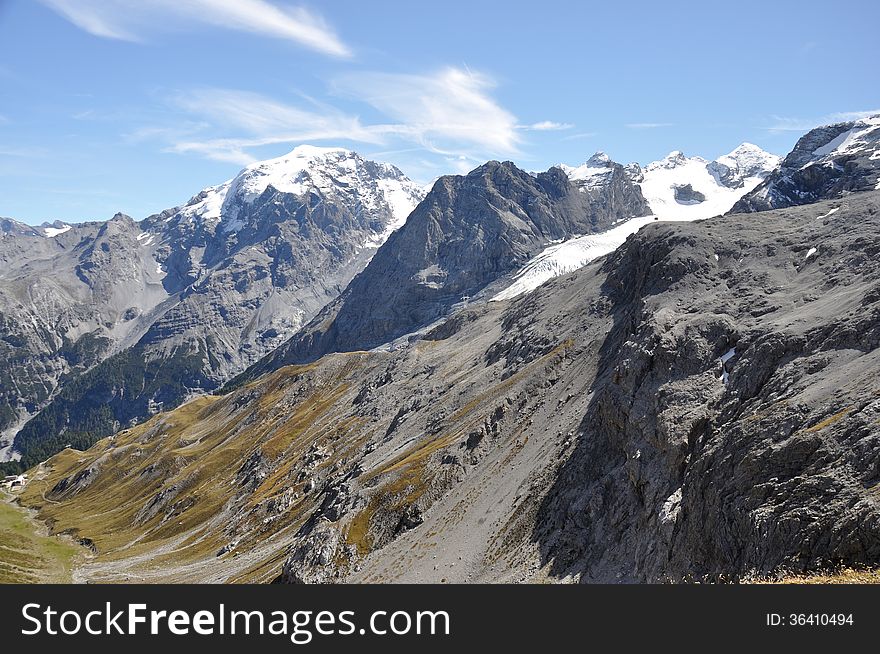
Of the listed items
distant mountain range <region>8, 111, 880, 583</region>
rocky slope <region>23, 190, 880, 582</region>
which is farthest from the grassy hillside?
distant mountain range <region>8, 111, 880, 583</region>

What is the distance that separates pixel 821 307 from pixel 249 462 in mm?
127146

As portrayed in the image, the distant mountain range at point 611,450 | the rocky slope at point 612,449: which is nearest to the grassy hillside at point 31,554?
the rocky slope at point 612,449

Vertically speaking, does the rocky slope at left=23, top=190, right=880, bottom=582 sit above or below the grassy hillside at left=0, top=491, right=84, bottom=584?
above

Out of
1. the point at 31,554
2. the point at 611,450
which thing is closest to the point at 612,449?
the point at 611,450

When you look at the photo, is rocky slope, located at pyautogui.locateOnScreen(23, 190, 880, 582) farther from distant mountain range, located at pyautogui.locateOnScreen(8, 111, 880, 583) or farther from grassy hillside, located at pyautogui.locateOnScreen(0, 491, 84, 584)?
grassy hillside, located at pyautogui.locateOnScreen(0, 491, 84, 584)

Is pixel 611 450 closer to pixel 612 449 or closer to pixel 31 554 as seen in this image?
pixel 612 449

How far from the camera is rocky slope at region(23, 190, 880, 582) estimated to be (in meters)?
39.4

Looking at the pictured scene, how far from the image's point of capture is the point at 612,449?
6381 centimetres

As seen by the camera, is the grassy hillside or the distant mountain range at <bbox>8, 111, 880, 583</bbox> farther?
the grassy hillside

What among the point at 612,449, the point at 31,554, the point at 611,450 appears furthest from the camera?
the point at 31,554

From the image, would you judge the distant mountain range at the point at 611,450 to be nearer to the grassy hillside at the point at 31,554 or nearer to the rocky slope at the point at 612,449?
the rocky slope at the point at 612,449

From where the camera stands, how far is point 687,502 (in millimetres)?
45562

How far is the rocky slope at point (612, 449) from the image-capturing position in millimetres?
39406

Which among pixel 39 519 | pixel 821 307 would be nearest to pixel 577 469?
pixel 821 307
